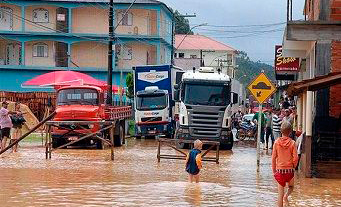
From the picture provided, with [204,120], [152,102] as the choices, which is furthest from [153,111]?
[204,120]

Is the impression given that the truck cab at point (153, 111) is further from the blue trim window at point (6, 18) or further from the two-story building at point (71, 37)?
the blue trim window at point (6, 18)

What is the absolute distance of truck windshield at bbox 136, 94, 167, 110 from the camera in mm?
43344

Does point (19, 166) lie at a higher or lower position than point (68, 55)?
lower

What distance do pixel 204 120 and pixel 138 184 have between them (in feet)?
49.8

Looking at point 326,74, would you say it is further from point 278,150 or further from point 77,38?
point 77,38

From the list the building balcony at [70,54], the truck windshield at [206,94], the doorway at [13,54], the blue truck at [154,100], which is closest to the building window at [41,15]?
the building balcony at [70,54]

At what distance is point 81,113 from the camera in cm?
3188

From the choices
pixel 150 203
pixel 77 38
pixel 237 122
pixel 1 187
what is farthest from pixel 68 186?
pixel 77 38

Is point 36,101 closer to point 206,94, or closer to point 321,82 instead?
point 206,94

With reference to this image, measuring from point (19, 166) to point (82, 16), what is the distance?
47798 millimetres

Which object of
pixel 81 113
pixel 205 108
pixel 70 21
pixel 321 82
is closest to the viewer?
pixel 321 82

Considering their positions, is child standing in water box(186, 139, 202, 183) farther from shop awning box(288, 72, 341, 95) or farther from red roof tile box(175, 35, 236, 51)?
red roof tile box(175, 35, 236, 51)

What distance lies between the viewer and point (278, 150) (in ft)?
48.9

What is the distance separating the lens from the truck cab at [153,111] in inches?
1705
